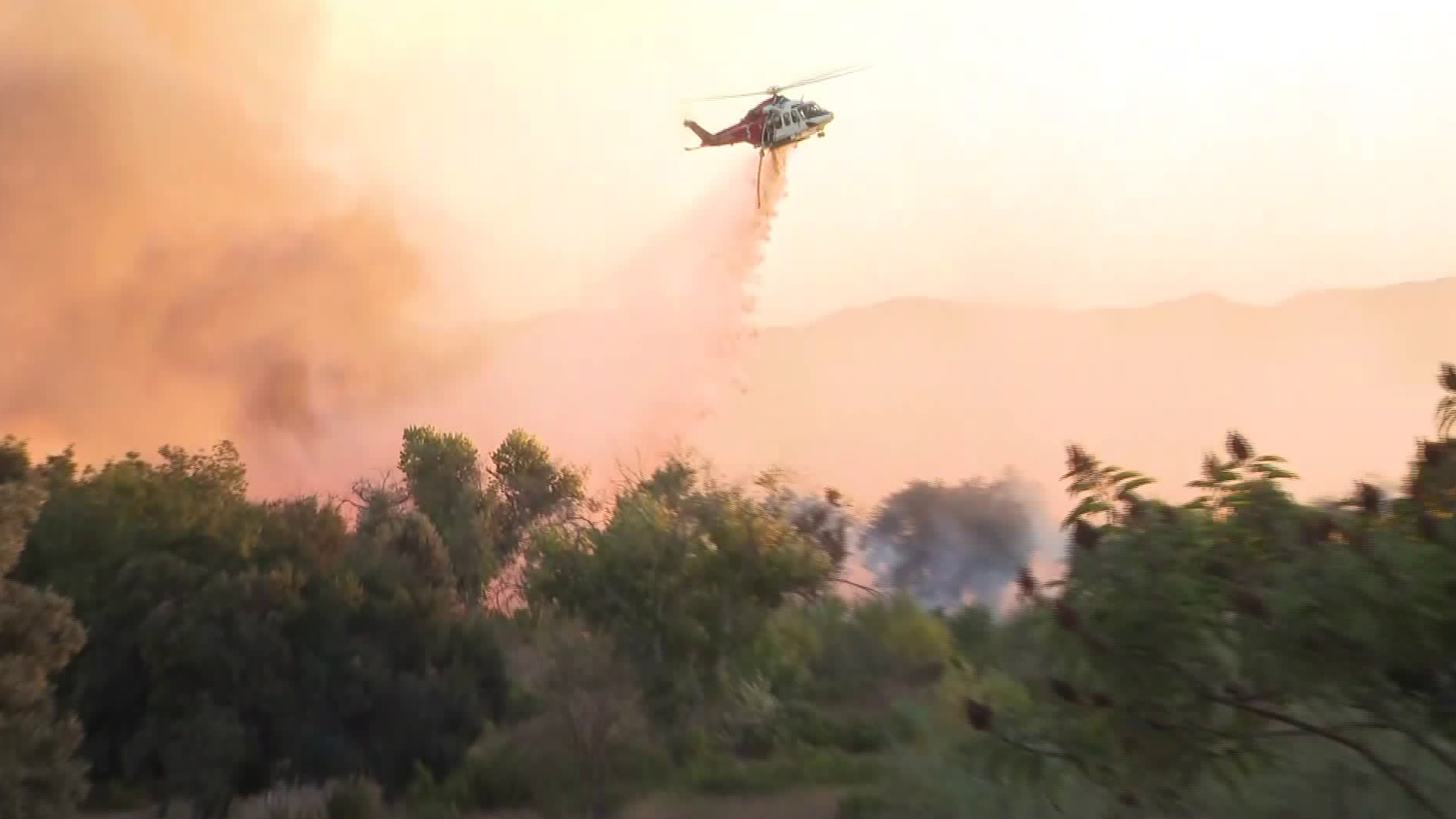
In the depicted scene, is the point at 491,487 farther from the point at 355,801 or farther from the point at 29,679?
the point at 29,679

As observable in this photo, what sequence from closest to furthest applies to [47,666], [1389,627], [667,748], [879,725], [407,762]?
[1389,627]
[47,666]
[407,762]
[667,748]
[879,725]

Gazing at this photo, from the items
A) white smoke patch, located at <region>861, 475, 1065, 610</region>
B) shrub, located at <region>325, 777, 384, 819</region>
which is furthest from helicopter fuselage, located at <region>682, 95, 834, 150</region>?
white smoke patch, located at <region>861, 475, 1065, 610</region>

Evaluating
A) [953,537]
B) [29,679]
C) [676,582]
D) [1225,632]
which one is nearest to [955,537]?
[953,537]

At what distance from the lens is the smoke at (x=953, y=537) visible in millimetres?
60469

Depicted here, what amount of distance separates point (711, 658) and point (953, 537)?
38.6 meters

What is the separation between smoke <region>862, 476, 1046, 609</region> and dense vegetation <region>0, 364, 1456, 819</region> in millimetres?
22942

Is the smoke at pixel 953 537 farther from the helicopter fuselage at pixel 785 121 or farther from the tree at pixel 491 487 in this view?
the helicopter fuselage at pixel 785 121

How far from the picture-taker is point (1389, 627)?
8.93 metres

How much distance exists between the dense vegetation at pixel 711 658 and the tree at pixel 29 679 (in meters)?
0.05

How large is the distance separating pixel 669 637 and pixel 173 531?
9.72 m

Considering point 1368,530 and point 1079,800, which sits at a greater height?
point 1368,530

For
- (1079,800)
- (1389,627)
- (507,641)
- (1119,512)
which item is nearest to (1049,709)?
(1119,512)

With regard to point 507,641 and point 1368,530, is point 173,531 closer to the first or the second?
point 507,641

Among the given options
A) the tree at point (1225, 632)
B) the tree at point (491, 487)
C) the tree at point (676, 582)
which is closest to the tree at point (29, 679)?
the tree at point (676, 582)
